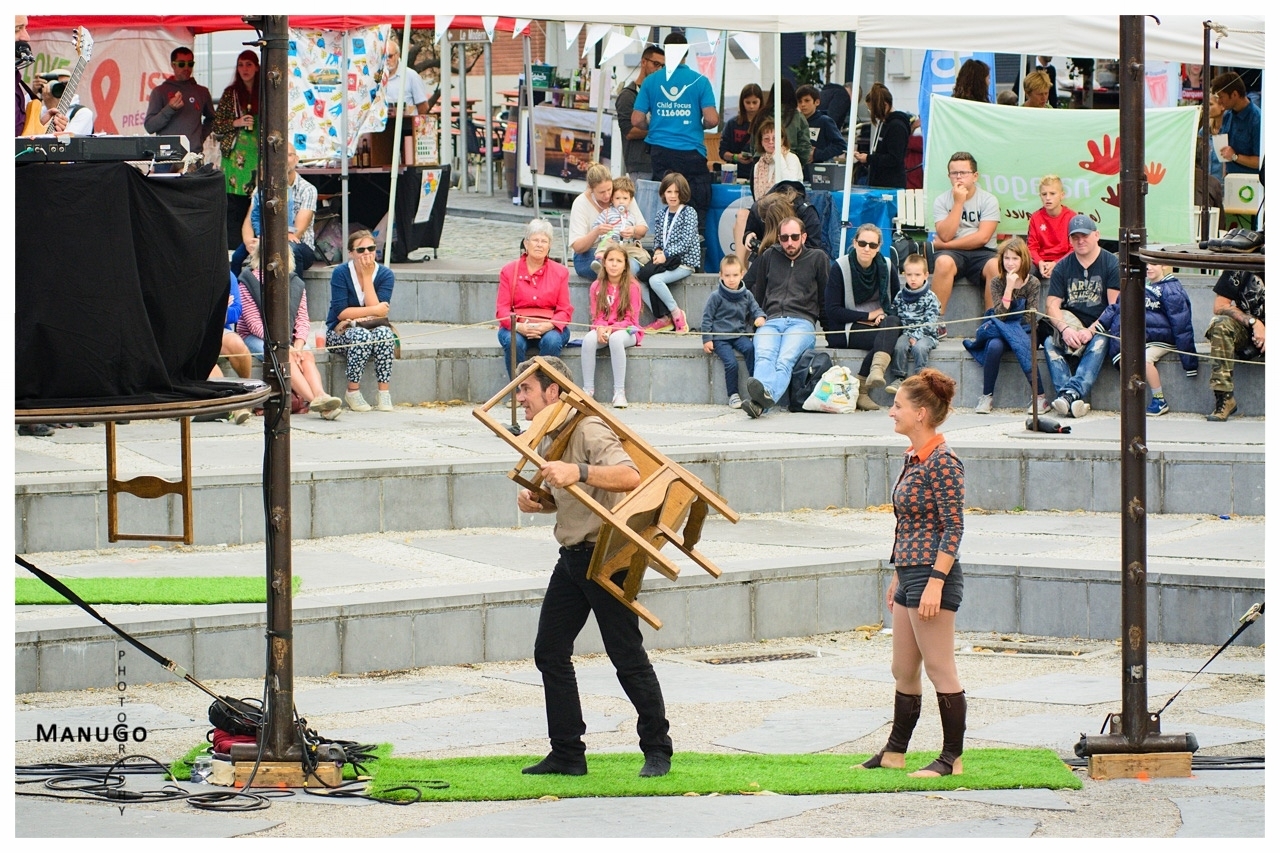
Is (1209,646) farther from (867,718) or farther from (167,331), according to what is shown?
(167,331)

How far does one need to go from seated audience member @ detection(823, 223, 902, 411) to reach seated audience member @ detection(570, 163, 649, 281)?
192 centimetres

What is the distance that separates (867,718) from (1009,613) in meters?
2.36

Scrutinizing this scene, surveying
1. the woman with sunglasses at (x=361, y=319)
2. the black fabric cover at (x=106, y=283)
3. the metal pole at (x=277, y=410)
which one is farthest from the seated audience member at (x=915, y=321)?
the black fabric cover at (x=106, y=283)

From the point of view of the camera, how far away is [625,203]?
1588 cm

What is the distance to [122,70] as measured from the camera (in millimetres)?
17484

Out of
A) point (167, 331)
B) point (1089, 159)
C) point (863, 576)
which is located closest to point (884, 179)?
point (1089, 159)

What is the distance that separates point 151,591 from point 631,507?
370 centimetres

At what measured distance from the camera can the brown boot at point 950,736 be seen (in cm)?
734

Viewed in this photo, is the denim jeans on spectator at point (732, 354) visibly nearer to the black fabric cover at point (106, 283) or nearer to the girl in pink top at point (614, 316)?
the girl in pink top at point (614, 316)

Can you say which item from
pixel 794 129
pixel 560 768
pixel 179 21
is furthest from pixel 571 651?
pixel 179 21

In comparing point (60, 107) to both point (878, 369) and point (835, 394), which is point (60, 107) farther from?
point (878, 369)

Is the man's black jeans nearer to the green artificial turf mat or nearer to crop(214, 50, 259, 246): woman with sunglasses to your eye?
the green artificial turf mat

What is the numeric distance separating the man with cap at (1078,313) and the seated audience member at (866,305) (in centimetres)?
126

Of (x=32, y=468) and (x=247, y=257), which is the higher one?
(x=247, y=257)
